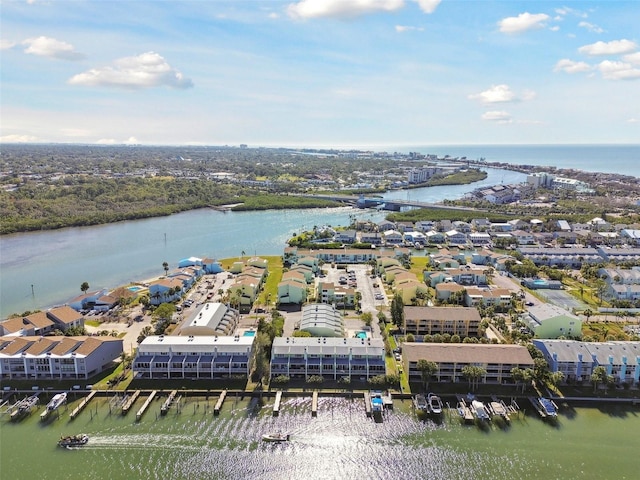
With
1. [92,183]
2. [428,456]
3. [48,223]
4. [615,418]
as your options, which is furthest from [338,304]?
[92,183]

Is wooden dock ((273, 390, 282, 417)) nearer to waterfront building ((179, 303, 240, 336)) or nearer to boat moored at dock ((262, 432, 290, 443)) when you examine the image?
→ boat moored at dock ((262, 432, 290, 443))

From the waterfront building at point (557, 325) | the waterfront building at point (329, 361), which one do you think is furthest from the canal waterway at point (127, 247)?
the waterfront building at point (557, 325)

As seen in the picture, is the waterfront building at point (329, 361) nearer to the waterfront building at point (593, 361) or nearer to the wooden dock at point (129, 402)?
the wooden dock at point (129, 402)

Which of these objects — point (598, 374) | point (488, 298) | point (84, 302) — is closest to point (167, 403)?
point (84, 302)

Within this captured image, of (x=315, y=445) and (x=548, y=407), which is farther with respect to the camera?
(x=548, y=407)

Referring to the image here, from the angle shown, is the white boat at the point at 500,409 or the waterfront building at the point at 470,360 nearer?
the white boat at the point at 500,409

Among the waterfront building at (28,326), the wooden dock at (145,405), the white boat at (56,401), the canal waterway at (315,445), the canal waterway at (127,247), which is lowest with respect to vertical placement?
the canal waterway at (315,445)

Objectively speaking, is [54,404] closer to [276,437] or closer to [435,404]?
[276,437]
